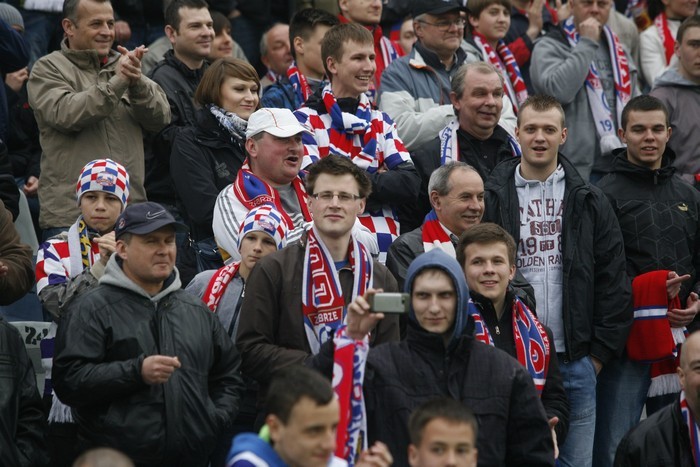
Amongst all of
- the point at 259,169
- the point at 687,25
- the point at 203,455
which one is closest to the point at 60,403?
the point at 203,455

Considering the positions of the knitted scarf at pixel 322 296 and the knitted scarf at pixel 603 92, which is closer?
the knitted scarf at pixel 322 296

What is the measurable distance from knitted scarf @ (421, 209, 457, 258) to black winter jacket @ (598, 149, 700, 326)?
1.34 metres

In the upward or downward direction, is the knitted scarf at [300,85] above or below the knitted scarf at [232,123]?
above

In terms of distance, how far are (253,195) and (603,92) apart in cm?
399

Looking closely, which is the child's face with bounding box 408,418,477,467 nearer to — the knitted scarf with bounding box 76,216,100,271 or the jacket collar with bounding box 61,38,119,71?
the knitted scarf with bounding box 76,216,100,271

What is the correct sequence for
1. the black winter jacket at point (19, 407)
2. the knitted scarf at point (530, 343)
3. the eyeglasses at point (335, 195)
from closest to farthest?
the black winter jacket at point (19, 407) → the eyeglasses at point (335, 195) → the knitted scarf at point (530, 343)

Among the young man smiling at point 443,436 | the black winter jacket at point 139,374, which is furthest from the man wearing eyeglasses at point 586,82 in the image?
the young man smiling at point 443,436

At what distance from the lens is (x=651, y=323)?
8727 millimetres

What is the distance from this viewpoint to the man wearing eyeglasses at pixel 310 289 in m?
7.33

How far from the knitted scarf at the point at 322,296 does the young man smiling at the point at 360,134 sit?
1.51 metres

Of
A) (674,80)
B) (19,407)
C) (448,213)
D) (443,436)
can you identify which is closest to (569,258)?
(448,213)

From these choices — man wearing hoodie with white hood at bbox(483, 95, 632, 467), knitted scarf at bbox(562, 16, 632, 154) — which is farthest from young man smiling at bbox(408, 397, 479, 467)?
knitted scarf at bbox(562, 16, 632, 154)

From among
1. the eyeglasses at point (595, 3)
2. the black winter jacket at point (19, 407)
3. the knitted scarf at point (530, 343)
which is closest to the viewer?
the black winter jacket at point (19, 407)

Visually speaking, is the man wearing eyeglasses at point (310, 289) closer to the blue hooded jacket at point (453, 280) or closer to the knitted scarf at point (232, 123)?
the blue hooded jacket at point (453, 280)
